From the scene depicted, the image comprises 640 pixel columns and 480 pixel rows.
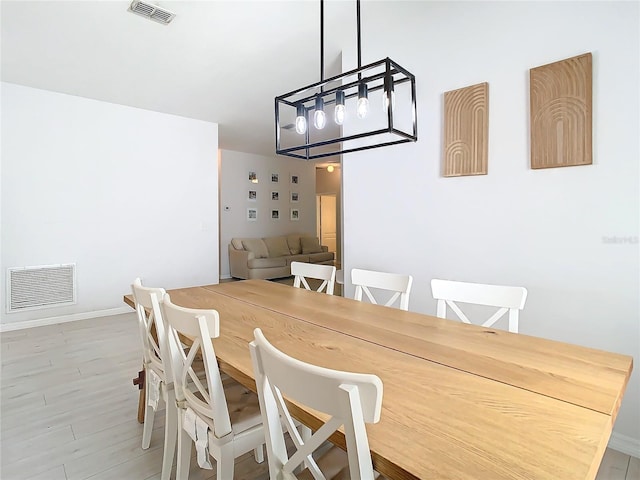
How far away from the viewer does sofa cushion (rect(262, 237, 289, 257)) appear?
7500 millimetres

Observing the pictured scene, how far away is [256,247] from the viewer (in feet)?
23.6


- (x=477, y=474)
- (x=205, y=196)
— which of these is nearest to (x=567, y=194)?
(x=477, y=474)

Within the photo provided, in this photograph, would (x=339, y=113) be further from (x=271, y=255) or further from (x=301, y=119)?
(x=271, y=255)

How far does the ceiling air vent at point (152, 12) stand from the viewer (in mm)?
2498

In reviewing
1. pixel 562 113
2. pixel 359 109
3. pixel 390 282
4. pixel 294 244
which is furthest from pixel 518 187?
pixel 294 244

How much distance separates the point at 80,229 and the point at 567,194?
4886 mm

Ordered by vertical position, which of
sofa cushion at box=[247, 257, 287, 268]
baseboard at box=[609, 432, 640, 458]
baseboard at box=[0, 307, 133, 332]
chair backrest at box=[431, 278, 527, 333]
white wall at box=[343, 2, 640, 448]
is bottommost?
baseboard at box=[609, 432, 640, 458]

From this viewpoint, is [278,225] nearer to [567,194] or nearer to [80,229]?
[80,229]

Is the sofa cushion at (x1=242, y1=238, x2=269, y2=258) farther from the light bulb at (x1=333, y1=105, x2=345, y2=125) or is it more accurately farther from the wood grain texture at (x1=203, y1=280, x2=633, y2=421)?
the light bulb at (x1=333, y1=105, x2=345, y2=125)

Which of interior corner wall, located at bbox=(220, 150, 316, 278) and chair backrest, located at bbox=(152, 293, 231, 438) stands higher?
interior corner wall, located at bbox=(220, 150, 316, 278)

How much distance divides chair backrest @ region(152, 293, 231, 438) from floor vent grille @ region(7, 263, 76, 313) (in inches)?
140

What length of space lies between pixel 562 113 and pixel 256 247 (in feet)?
19.6

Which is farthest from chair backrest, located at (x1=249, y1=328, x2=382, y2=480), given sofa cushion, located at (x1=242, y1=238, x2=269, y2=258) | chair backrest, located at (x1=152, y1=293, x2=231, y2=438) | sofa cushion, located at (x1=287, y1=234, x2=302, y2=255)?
sofa cushion, located at (x1=287, y1=234, x2=302, y2=255)

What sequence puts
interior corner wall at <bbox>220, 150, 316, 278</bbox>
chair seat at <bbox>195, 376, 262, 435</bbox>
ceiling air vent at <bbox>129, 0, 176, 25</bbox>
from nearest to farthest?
1. chair seat at <bbox>195, 376, 262, 435</bbox>
2. ceiling air vent at <bbox>129, 0, 176, 25</bbox>
3. interior corner wall at <bbox>220, 150, 316, 278</bbox>
